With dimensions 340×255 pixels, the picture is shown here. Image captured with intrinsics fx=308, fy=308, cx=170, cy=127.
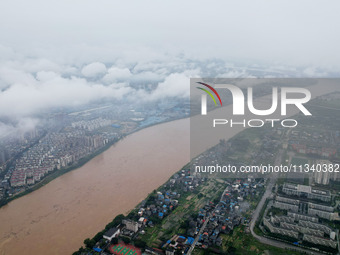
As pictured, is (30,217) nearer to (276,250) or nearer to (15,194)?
(15,194)

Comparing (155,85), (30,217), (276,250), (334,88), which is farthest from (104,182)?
(334,88)

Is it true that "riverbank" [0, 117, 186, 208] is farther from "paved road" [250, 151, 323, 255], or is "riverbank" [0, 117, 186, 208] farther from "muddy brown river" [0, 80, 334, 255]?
"paved road" [250, 151, 323, 255]
